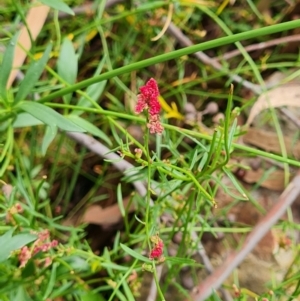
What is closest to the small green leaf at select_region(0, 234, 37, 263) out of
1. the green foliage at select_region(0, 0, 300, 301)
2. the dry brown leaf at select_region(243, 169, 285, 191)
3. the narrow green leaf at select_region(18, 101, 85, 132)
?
the green foliage at select_region(0, 0, 300, 301)

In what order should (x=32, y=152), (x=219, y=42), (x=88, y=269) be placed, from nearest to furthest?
1. (x=219, y=42)
2. (x=88, y=269)
3. (x=32, y=152)

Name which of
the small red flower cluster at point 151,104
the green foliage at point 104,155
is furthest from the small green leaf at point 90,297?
the small red flower cluster at point 151,104

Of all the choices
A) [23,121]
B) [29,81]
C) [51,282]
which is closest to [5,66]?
[29,81]

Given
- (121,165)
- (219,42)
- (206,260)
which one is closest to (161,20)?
(121,165)

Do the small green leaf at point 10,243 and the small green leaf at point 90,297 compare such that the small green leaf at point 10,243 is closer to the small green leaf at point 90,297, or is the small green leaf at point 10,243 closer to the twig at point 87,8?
the small green leaf at point 90,297

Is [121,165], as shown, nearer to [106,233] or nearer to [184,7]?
[106,233]
